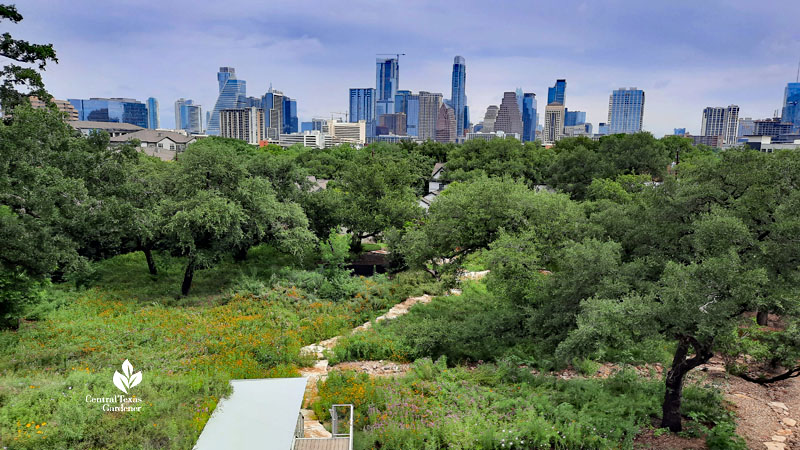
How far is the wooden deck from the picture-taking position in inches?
320

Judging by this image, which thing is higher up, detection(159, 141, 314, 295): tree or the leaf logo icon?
detection(159, 141, 314, 295): tree

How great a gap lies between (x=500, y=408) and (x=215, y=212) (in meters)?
14.8

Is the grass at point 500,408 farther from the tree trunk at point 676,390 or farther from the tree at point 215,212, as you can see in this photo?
the tree at point 215,212

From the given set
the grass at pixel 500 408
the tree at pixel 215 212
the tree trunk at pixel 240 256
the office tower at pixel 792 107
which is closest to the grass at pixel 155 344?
the tree trunk at pixel 240 256

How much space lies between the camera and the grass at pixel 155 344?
8734mm

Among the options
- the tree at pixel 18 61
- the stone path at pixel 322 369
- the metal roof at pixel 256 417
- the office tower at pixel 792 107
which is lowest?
the stone path at pixel 322 369

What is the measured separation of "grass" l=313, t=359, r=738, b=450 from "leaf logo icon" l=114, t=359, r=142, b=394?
4350 mm

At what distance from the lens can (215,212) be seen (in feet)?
65.5

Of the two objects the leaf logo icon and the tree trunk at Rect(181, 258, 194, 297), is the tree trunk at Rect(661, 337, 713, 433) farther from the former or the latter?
the tree trunk at Rect(181, 258, 194, 297)

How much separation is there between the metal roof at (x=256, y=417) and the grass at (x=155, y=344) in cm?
76

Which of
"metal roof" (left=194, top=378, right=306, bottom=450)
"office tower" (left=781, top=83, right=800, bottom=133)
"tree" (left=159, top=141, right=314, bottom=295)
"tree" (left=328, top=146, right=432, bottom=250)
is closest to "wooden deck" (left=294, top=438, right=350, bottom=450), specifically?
"metal roof" (left=194, top=378, right=306, bottom=450)

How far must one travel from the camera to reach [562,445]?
382 inches

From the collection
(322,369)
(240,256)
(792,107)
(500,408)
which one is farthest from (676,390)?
(792,107)

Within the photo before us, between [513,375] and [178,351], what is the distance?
34.7ft
